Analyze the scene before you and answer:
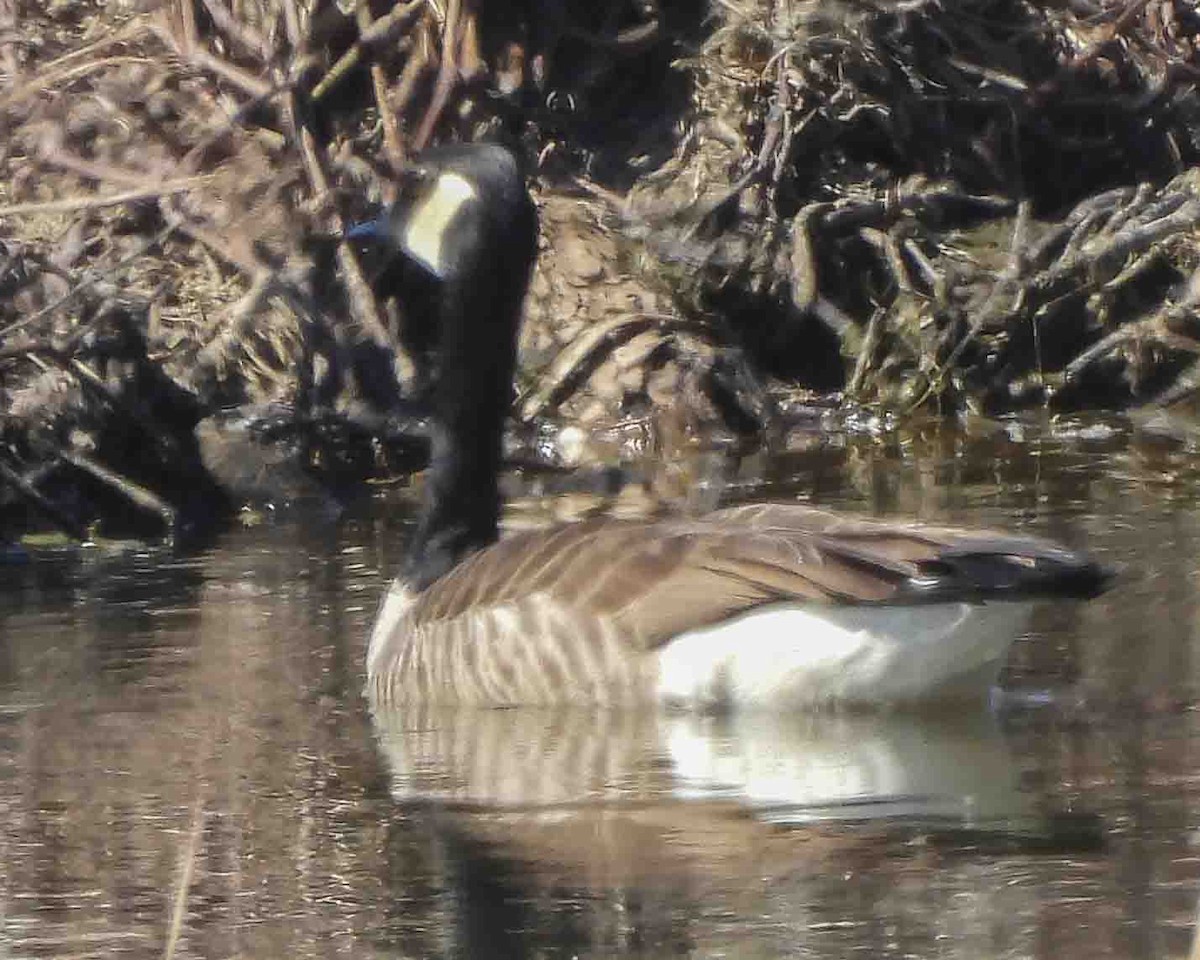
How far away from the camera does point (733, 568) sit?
6148mm

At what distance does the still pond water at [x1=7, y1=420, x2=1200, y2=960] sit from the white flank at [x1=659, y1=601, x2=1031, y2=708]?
0.24ft

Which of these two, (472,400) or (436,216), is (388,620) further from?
(436,216)

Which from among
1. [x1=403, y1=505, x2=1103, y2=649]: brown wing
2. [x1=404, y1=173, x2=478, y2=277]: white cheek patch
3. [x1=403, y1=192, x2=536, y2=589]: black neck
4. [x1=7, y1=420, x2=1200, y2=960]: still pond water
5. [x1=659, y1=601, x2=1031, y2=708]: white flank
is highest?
[x1=404, y1=173, x2=478, y2=277]: white cheek patch

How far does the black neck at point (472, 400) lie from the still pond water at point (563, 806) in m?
0.42

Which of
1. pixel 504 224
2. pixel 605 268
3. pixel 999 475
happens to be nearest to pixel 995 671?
pixel 504 224

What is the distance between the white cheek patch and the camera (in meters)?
7.25

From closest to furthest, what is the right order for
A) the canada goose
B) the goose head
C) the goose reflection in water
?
the goose reflection in water → the canada goose → the goose head

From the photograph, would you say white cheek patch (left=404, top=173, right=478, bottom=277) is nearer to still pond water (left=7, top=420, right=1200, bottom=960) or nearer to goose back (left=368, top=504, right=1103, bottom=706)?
goose back (left=368, top=504, right=1103, bottom=706)

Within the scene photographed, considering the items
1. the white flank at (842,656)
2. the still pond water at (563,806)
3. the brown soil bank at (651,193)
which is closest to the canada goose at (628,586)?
the white flank at (842,656)

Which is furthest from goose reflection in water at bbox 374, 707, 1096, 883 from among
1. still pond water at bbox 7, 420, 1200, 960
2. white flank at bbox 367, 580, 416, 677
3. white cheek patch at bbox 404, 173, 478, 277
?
white cheek patch at bbox 404, 173, 478, 277

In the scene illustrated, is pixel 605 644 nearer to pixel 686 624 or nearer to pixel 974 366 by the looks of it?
pixel 686 624

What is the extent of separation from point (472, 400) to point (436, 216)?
1.72 feet

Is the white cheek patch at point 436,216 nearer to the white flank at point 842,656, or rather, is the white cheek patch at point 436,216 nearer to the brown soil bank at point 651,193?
the white flank at point 842,656

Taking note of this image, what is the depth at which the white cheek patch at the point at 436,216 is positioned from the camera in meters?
7.25
